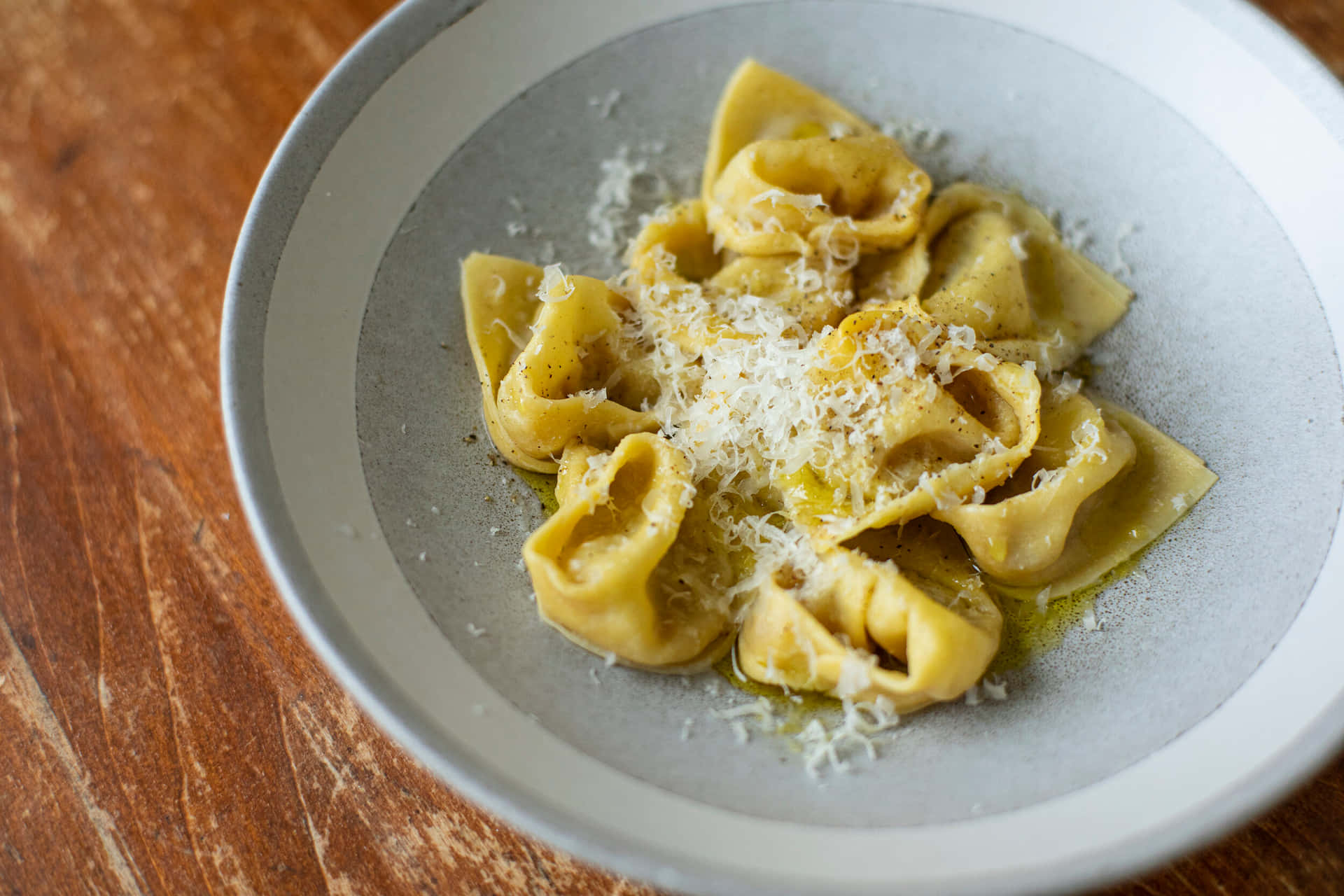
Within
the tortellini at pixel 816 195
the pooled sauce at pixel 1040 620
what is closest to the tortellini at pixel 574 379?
the tortellini at pixel 816 195

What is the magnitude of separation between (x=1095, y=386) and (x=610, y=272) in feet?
5.16

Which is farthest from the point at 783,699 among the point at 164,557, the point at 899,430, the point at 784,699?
the point at 164,557

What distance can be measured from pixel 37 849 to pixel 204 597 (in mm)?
717

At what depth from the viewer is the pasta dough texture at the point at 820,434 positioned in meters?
2.67

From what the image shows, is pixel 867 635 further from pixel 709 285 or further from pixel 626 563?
pixel 709 285

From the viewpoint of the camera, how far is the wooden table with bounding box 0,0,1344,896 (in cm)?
249

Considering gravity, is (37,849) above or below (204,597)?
below

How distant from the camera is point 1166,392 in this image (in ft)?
10.1

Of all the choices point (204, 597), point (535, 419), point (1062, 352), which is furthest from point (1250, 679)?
point (204, 597)

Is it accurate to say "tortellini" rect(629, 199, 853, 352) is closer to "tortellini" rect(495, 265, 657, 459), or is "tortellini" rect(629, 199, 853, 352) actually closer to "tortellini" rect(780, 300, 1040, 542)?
"tortellini" rect(495, 265, 657, 459)

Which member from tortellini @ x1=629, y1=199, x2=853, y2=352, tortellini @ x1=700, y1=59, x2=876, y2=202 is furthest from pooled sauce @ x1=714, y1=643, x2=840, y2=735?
tortellini @ x1=700, y1=59, x2=876, y2=202

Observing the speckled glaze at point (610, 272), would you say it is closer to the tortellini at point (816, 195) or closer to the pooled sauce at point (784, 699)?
the pooled sauce at point (784, 699)

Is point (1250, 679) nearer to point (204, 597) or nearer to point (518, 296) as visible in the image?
point (518, 296)

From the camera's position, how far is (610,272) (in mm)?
3379
